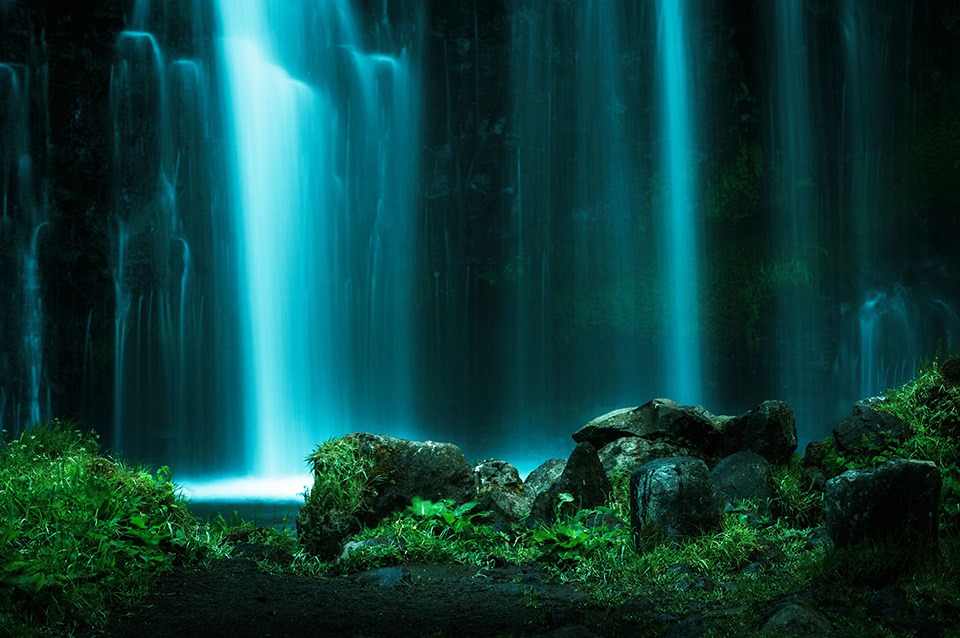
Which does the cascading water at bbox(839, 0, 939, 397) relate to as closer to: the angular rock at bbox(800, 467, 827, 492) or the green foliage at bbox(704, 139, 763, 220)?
the green foliage at bbox(704, 139, 763, 220)

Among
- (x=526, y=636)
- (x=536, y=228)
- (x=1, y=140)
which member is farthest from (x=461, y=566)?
(x=1, y=140)

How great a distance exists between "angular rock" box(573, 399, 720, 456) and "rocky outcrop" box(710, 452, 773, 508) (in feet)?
3.39

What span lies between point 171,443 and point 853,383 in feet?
45.2

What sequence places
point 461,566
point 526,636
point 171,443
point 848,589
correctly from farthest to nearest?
1. point 171,443
2. point 461,566
3. point 848,589
4. point 526,636

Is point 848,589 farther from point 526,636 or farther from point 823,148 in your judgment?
point 823,148

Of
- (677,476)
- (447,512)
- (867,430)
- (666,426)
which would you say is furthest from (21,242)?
(867,430)

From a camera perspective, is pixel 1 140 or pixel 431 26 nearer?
pixel 1 140

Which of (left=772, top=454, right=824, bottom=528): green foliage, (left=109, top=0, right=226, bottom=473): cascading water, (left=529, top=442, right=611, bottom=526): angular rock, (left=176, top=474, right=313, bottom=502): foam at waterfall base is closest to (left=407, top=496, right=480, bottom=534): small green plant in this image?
(left=529, top=442, right=611, bottom=526): angular rock

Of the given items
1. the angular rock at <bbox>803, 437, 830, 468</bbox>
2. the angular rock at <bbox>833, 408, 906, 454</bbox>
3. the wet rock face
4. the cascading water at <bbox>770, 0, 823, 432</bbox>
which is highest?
the cascading water at <bbox>770, 0, 823, 432</bbox>

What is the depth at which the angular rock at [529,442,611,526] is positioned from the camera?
19.4 ft

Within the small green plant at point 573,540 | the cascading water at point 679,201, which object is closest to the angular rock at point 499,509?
the small green plant at point 573,540

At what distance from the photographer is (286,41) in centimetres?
1595

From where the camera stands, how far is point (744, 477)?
621 centimetres

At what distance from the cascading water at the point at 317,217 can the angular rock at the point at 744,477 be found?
9734 millimetres
